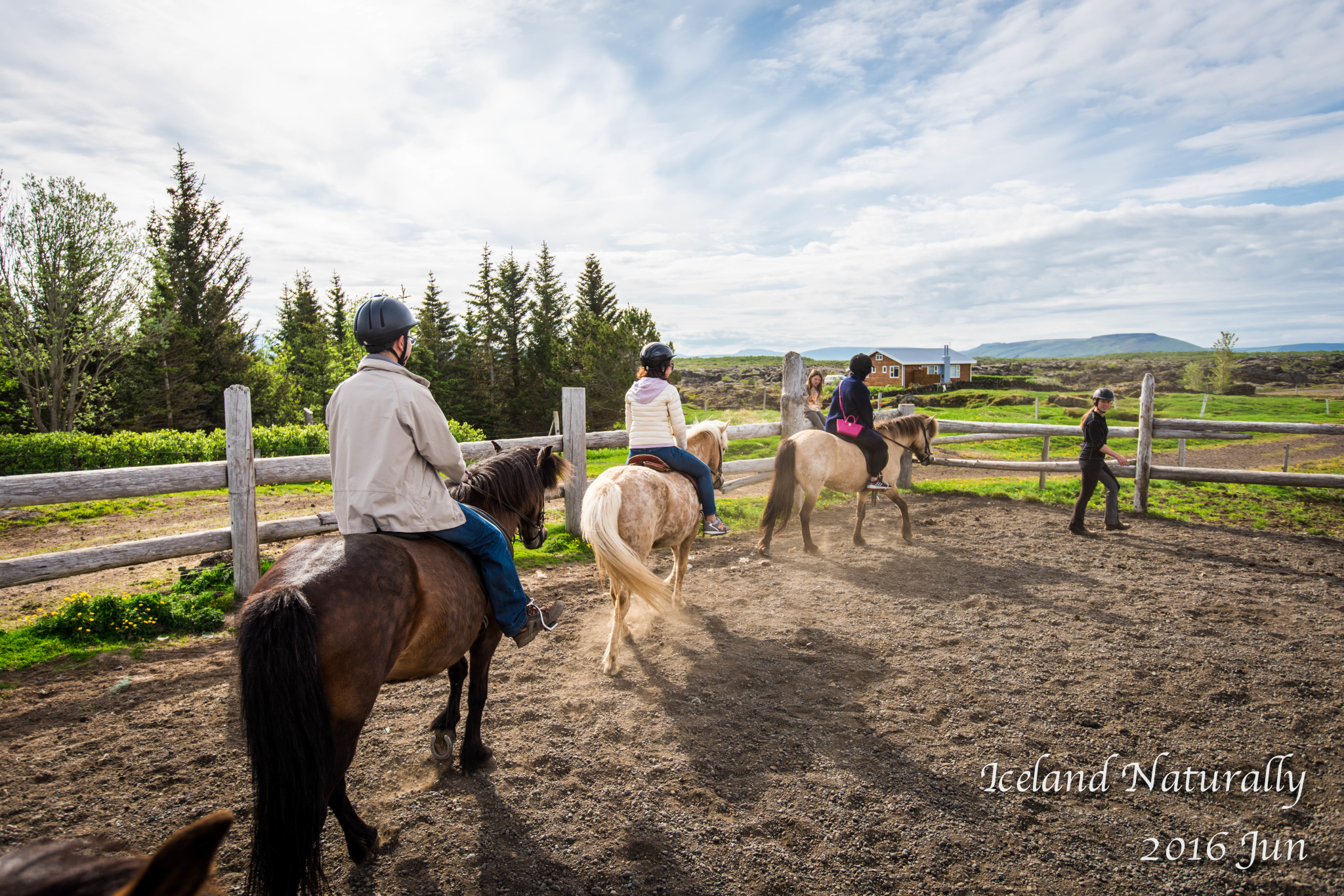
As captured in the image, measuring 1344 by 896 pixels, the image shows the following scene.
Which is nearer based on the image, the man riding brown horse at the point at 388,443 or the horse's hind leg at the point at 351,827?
the horse's hind leg at the point at 351,827

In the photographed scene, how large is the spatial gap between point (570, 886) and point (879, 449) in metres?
6.94

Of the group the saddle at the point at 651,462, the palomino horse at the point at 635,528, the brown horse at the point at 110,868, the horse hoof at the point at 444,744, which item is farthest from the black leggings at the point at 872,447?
the brown horse at the point at 110,868

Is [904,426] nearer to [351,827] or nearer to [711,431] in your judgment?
[711,431]

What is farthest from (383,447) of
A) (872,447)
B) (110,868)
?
(872,447)

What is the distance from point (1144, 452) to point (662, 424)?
8.67 metres

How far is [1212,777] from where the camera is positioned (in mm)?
3391

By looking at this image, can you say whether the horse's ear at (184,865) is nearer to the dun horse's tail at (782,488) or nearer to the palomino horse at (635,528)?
the palomino horse at (635,528)

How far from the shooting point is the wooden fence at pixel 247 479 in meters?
5.15

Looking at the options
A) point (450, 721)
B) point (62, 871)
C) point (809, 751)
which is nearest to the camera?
point (62, 871)

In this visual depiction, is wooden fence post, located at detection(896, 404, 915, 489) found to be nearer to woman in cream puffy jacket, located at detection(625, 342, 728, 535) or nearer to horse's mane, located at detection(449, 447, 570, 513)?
woman in cream puffy jacket, located at detection(625, 342, 728, 535)

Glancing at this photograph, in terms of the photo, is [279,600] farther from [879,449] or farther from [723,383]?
[723,383]

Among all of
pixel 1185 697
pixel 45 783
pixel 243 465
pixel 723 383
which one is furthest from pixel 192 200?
pixel 723 383

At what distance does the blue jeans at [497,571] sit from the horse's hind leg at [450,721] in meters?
0.55

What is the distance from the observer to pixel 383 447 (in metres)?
3.03
